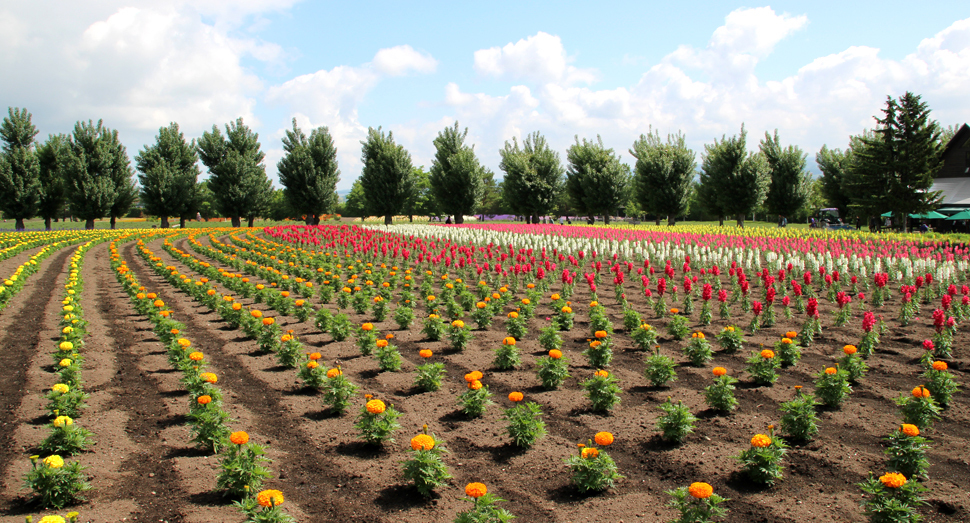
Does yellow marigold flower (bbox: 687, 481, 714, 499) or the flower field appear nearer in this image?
yellow marigold flower (bbox: 687, 481, 714, 499)

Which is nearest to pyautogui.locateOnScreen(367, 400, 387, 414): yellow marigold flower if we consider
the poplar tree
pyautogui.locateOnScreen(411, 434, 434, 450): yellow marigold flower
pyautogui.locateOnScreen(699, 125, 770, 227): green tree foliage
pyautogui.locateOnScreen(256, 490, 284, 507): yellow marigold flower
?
pyautogui.locateOnScreen(411, 434, 434, 450): yellow marigold flower

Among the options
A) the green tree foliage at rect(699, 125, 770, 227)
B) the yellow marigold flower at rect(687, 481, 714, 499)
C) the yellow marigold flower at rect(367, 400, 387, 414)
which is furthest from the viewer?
the green tree foliage at rect(699, 125, 770, 227)

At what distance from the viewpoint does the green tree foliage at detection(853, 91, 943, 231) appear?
28656 millimetres

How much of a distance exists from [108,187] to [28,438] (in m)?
51.0

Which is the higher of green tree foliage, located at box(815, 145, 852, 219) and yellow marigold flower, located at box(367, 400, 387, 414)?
green tree foliage, located at box(815, 145, 852, 219)

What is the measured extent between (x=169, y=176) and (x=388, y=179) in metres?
21.9

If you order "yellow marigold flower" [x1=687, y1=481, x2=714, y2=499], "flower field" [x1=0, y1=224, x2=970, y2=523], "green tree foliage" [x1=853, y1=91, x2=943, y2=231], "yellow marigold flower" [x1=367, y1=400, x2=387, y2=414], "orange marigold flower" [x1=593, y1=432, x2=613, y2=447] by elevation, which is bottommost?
"flower field" [x1=0, y1=224, x2=970, y2=523]

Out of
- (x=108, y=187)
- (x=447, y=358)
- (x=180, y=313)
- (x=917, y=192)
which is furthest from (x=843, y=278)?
(x=108, y=187)

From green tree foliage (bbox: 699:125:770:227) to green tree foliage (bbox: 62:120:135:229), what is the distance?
51753mm

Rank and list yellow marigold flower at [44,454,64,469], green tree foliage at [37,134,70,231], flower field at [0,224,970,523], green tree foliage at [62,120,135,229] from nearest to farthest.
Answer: yellow marigold flower at [44,454,64,469]
flower field at [0,224,970,523]
green tree foliage at [62,120,135,229]
green tree foliage at [37,134,70,231]

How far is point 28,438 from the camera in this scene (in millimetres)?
4984

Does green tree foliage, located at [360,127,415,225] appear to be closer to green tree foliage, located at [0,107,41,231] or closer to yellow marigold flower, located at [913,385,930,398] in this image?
green tree foliage, located at [0,107,41,231]

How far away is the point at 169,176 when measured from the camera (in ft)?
169

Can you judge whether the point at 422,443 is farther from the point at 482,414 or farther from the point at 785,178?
the point at 785,178
